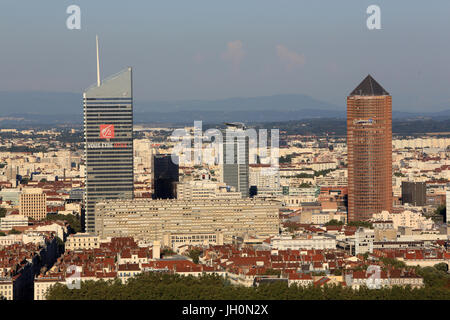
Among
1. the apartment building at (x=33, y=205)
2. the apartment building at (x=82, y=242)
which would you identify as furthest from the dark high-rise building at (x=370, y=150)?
the apartment building at (x=33, y=205)

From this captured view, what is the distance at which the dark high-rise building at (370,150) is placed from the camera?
63375 millimetres

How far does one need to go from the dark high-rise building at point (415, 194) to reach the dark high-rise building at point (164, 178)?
534 inches

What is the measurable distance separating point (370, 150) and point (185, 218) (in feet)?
39.5

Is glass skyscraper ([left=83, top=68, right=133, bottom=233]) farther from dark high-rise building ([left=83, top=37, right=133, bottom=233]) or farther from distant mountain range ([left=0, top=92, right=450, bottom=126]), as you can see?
distant mountain range ([left=0, top=92, right=450, bottom=126])

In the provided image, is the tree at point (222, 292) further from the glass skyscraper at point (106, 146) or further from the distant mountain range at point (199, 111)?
the distant mountain range at point (199, 111)

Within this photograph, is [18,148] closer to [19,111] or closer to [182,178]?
[19,111]

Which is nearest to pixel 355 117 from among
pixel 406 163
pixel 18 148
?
pixel 406 163

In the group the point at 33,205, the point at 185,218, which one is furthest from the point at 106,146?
the point at 33,205

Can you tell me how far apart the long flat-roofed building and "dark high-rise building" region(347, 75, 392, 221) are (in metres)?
7.80

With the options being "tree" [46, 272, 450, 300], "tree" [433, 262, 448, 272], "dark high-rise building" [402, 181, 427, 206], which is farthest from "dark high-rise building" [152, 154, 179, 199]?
"tree" [46, 272, 450, 300]

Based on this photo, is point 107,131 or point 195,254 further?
point 107,131

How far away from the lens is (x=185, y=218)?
5653cm

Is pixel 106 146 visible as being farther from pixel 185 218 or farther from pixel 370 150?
pixel 370 150

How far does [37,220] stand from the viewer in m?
66.1
